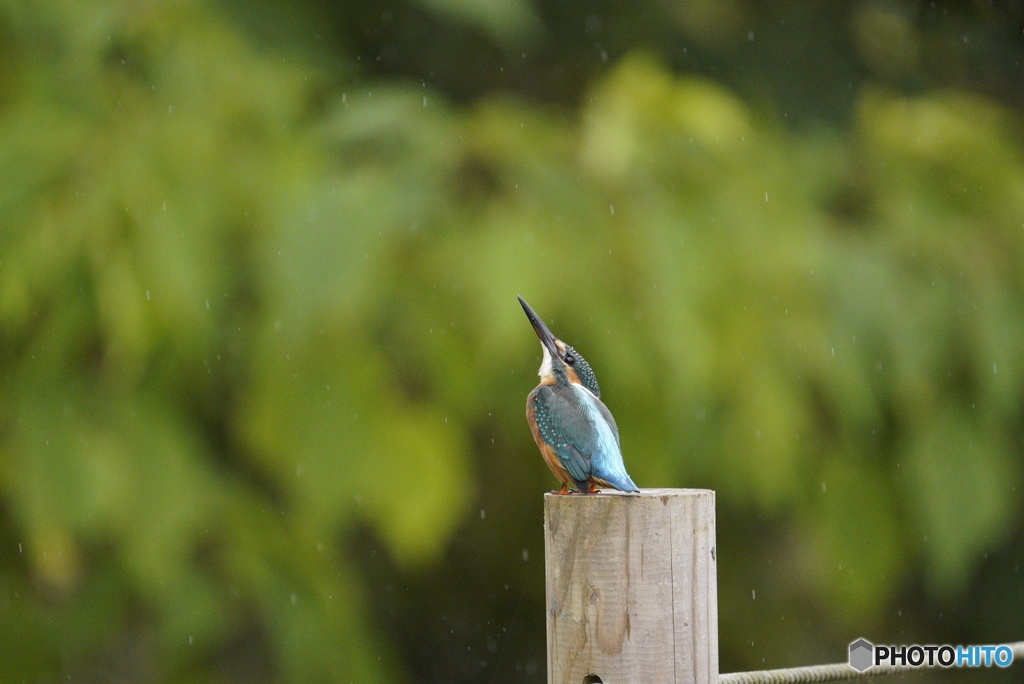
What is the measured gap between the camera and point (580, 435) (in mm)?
1327

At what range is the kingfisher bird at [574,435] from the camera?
4.29ft

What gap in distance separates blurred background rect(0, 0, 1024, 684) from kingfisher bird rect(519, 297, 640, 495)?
935 millimetres

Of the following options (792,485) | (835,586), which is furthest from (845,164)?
(835,586)

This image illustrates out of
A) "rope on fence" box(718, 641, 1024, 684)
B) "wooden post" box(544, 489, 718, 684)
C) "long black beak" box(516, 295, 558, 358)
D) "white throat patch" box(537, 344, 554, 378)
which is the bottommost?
"rope on fence" box(718, 641, 1024, 684)

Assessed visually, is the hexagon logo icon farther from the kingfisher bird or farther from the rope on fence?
the kingfisher bird

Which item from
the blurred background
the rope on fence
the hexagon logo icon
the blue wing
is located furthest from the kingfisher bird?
the blurred background

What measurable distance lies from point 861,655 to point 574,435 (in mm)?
696

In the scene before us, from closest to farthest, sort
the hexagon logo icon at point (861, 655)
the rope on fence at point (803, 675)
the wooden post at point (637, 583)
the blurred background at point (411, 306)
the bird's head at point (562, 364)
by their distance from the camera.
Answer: the wooden post at point (637, 583) → the rope on fence at point (803, 675) → the bird's head at point (562, 364) → the hexagon logo icon at point (861, 655) → the blurred background at point (411, 306)

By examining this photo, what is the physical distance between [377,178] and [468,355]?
18.2 inches

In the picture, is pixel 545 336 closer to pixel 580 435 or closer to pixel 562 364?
pixel 562 364

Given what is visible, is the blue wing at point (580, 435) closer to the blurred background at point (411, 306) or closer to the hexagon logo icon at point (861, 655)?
the hexagon logo icon at point (861, 655)

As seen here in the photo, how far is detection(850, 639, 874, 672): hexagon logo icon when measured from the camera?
162 centimetres

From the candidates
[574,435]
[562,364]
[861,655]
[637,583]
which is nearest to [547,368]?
[562,364]

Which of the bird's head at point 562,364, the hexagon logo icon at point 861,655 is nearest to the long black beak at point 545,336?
the bird's head at point 562,364
